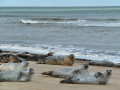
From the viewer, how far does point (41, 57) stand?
11375 millimetres

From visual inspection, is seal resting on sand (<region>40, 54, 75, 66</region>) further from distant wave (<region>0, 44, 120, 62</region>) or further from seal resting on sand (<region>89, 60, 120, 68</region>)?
distant wave (<region>0, 44, 120, 62</region>)

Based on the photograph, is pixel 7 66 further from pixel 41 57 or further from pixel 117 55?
pixel 117 55

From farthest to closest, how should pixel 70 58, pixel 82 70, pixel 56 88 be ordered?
pixel 70 58 → pixel 82 70 → pixel 56 88

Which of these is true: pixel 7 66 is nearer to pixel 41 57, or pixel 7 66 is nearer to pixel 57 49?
pixel 41 57

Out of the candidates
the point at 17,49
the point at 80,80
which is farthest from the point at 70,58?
the point at 17,49

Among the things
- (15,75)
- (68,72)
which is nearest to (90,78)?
(68,72)

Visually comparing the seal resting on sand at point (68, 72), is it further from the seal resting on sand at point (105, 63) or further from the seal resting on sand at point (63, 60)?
the seal resting on sand at point (105, 63)

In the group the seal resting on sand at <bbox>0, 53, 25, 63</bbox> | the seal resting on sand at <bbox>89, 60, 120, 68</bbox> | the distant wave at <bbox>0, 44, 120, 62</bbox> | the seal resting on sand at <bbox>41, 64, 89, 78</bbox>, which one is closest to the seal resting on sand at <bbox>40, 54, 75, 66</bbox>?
the seal resting on sand at <bbox>89, 60, 120, 68</bbox>

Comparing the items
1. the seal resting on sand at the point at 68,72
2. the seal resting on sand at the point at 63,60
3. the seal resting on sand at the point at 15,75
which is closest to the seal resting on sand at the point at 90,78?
the seal resting on sand at the point at 68,72

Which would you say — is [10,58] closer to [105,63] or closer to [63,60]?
[63,60]

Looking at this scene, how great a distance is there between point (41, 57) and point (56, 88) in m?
5.57

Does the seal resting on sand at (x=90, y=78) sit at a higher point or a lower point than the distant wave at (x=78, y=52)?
lower

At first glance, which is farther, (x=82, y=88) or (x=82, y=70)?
(x=82, y=70)

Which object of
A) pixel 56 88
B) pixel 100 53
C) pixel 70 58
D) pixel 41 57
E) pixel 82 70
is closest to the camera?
pixel 56 88
